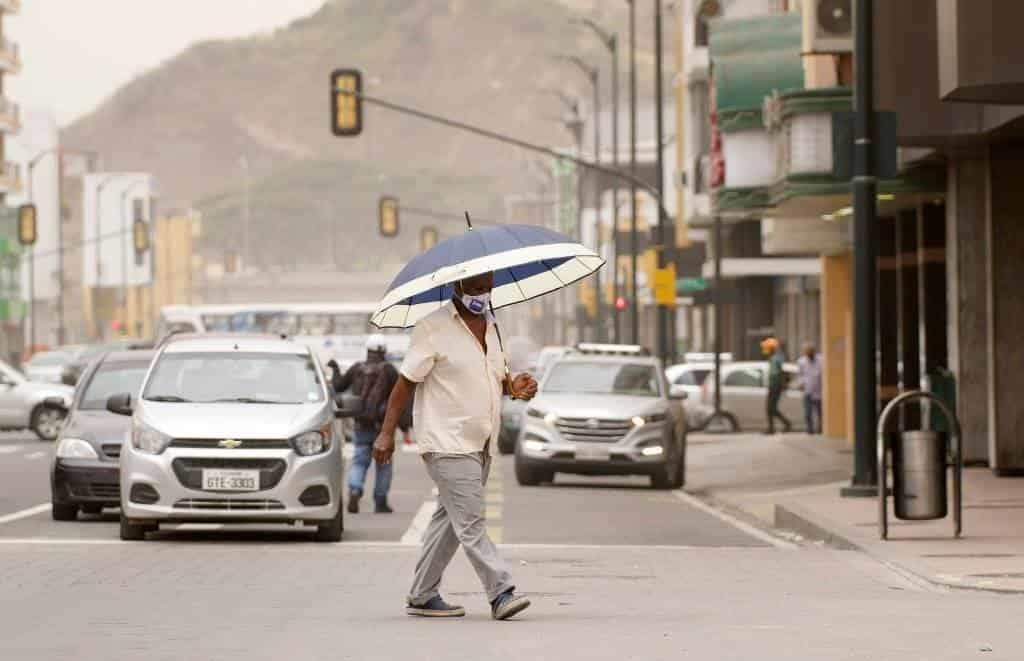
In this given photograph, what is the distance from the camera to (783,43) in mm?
39406

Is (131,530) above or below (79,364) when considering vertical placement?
below

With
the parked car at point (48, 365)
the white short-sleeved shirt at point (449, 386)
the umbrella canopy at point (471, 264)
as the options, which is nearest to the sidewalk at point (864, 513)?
the umbrella canopy at point (471, 264)

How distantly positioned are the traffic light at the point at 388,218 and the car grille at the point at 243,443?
5149cm

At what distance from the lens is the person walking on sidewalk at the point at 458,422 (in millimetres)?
13125

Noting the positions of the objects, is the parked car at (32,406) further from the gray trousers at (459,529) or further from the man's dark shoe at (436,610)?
the gray trousers at (459,529)

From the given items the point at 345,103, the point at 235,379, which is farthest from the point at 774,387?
the point at 235,379

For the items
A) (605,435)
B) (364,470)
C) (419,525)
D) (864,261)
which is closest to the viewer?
(419,525)

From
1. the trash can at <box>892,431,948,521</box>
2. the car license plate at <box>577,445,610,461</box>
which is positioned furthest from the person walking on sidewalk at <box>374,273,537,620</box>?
the car license plate at <box>577,445,610,461</box>

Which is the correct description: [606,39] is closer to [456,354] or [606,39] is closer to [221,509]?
[221,509]

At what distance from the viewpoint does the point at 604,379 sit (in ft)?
108

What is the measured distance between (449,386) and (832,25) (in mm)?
20962

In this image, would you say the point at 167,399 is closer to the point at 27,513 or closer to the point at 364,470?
the point at 27,513

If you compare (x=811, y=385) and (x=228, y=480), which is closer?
(x=228, y=480)

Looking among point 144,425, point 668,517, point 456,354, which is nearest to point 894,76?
point 668,517
